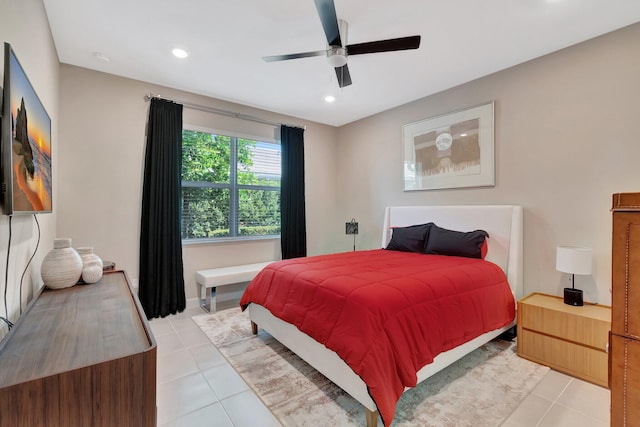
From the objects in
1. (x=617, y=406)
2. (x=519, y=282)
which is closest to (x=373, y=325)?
(x=617, y=406)

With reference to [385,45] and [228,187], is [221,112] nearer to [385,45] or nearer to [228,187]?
[228,187]

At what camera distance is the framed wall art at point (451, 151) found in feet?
10.7

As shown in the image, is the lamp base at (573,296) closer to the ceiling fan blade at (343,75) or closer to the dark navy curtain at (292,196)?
the ceiling fan blade at (343,75)

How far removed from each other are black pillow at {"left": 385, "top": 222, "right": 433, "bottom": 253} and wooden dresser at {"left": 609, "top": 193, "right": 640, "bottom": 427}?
8.05 feet

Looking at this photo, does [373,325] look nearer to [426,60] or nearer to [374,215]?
[426,60]

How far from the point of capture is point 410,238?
11.6ft

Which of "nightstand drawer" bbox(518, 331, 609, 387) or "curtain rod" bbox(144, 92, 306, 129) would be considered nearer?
"nightstand drawer" bbox(518, 331, 609, 387)

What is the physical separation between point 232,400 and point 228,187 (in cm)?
281

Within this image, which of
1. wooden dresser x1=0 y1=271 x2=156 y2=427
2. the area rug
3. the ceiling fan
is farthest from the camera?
the ceiling fan

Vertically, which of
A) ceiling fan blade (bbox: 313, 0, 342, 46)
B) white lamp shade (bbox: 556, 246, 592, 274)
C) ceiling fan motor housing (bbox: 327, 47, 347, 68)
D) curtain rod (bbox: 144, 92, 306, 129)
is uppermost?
curtain rod (bbox: 144, 92, 306, 129)

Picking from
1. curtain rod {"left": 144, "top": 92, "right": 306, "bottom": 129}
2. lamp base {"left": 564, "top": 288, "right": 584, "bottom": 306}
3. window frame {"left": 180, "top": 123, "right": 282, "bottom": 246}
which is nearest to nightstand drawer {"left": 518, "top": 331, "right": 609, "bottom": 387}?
lamp base {"left": 564, "top": 288, "right": 584, "bottom": 306}

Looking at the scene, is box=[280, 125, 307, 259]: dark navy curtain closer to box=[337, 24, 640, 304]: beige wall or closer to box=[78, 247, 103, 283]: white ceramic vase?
box=[337, 24, 640, 304]: beige wall

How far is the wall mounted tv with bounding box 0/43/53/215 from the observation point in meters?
1.14

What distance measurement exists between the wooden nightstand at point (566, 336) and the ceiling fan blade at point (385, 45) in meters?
2.33
